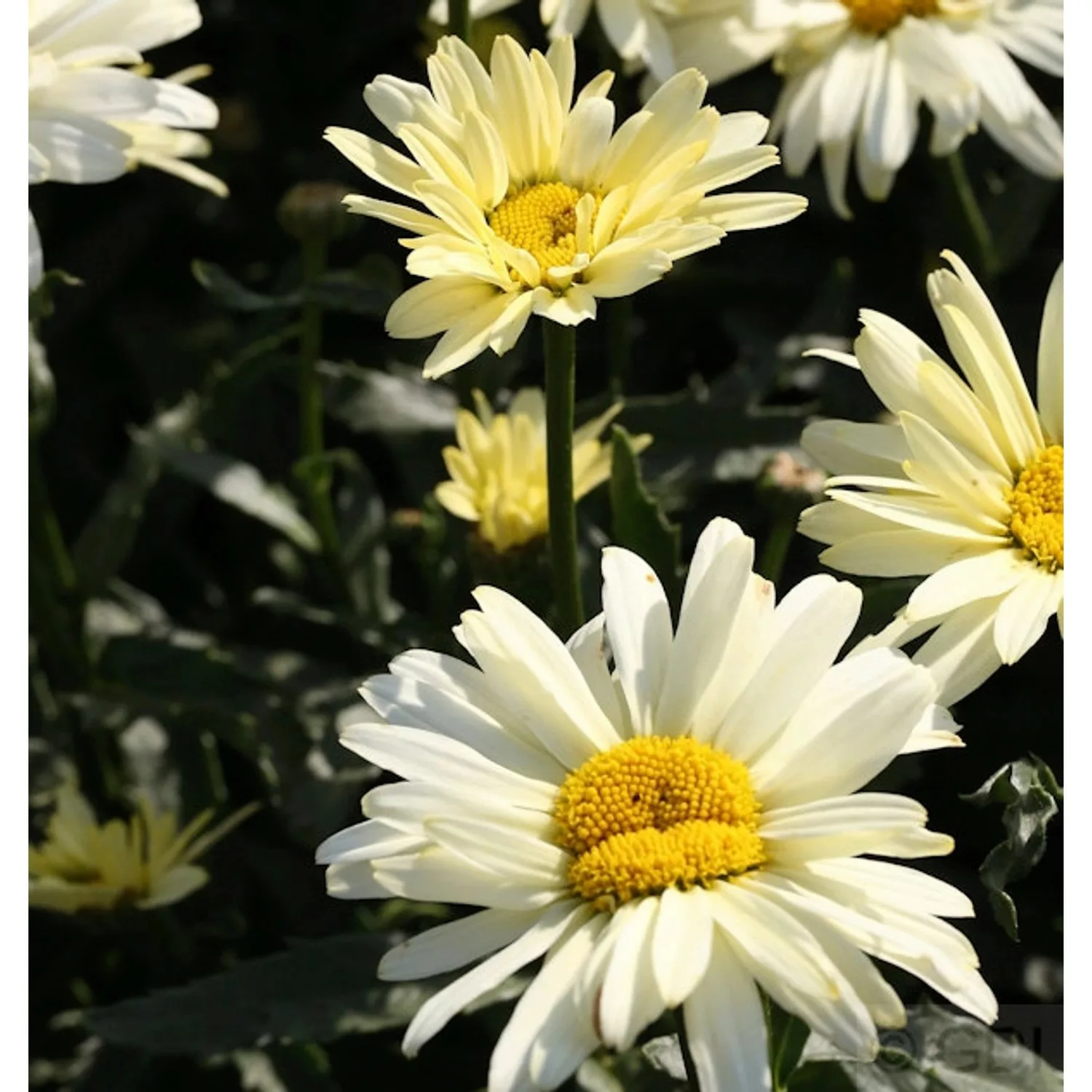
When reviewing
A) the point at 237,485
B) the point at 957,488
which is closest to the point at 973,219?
the point at 957,488

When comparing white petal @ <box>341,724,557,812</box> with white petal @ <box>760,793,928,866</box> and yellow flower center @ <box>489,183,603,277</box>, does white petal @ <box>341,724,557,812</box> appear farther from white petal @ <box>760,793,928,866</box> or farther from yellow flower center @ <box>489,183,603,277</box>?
yellow flower center @ <box>489,183,603,277</box>

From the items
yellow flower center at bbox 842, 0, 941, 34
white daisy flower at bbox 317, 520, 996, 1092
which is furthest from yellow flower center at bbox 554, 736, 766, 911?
yellow flower center at bbox 842, 0, 941, 34

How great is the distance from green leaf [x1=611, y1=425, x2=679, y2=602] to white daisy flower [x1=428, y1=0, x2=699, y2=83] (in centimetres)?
37

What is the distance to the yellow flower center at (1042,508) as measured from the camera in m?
1.03

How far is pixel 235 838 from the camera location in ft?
5.08

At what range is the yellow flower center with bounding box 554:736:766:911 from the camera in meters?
0.89

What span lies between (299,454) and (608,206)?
2.73 feet

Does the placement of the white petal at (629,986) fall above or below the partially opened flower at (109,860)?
above

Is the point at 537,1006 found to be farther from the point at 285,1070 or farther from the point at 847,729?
the point at 285,1070

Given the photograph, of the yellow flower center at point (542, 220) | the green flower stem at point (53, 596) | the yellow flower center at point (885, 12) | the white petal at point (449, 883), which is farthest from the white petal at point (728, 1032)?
the yellow flower center at point (885, 12)

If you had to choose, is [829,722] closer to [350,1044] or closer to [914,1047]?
[914,1047]

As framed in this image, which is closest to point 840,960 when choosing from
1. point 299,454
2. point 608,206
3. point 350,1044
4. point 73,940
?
point 608,206

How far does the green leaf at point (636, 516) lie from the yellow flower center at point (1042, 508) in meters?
0.25

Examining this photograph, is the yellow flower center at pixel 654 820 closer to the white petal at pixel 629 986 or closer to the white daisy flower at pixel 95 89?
the white petal at pixel 629 986
